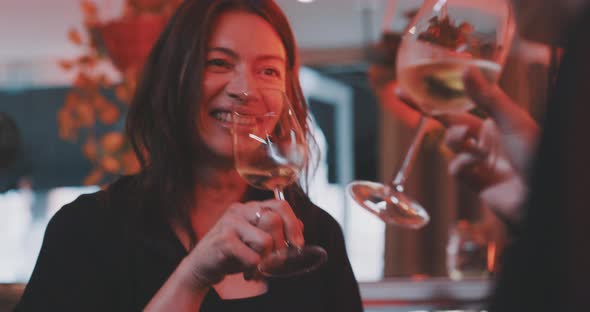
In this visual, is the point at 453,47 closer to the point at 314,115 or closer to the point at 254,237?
the point at 254,237

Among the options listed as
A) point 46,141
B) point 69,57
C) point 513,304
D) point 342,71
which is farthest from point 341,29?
point 513,304

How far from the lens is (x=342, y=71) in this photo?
544cm

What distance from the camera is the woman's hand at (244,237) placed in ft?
3.03

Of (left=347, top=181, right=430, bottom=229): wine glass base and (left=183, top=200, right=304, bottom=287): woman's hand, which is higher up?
(left=183, top=200, right=304, bottom=287): woman's hand

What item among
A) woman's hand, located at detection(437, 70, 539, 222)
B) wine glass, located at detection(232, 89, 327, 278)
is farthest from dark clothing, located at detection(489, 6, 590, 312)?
wine glass, located at detection(232, 89, 327, 278)

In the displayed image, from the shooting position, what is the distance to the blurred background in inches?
111

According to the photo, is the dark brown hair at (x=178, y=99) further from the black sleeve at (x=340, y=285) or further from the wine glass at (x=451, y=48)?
the wine glass at (x=451, y=48)

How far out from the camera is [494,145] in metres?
1.05

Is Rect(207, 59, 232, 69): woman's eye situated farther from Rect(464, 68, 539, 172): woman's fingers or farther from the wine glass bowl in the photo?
Rect(464, 68, 539, 172): woman's fingers

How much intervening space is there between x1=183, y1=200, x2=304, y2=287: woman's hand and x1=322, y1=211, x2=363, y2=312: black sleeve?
0.44m

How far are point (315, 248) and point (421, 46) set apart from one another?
31 centimetres

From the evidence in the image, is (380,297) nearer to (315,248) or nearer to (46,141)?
(315,248)

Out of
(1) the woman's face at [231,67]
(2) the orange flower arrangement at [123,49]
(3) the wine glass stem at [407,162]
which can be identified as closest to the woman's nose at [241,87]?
(1) the woman's face at [231,67]

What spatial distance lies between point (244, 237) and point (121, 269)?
0.42 meters
